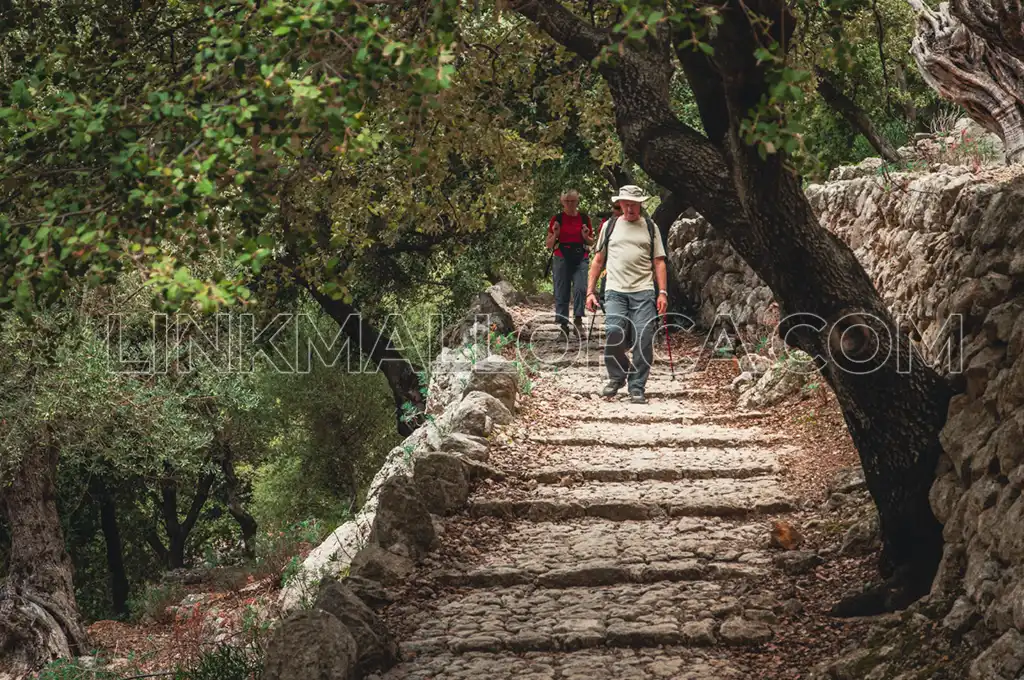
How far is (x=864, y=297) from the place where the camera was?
673cm

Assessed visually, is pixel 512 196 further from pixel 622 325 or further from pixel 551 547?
pixel 551 547

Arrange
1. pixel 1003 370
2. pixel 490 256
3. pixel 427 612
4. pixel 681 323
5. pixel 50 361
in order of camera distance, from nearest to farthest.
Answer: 1. pixel 1003 370
2. pixel 427 612
3. pixel 50 361
4. pixel 681 323
5. pixel 490 256

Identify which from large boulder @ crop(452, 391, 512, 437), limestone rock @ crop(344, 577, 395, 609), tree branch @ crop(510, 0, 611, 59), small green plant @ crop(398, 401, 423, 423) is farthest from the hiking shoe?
tree branch @ crop(510, 0, 611, 59)

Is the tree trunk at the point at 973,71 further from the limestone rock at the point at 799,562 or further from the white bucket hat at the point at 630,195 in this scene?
the limestone rock at the point at 799,562

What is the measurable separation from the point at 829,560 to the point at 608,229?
5.29m

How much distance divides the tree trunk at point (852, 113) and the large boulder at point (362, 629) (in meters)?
13.6

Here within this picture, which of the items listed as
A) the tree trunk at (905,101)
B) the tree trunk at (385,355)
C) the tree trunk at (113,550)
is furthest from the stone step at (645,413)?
the tree trunk at (113,550)

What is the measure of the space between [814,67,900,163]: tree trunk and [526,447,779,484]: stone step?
9.15 m

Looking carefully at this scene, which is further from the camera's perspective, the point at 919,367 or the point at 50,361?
the point at 50,361

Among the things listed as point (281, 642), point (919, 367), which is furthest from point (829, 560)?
point (281, 642)

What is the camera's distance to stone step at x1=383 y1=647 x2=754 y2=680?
641cm

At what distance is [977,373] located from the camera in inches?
252

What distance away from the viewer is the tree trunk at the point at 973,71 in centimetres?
1061

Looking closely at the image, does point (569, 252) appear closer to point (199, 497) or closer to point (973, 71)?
point (973, 71)
